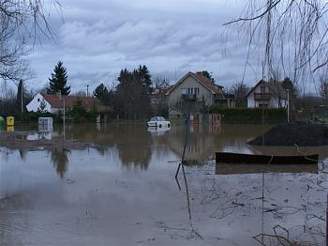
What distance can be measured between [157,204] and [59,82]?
96374mm

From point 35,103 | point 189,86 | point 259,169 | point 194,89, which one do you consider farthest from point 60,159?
point 35,103

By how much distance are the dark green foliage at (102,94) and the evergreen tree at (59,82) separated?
18.1 feet

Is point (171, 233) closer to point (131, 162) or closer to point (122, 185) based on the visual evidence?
point (122, 185)

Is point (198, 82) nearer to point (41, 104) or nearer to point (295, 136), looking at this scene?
point (41, 104)

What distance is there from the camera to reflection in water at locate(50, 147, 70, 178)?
840 inches

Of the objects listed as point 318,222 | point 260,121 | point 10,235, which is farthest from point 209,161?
point 260,121

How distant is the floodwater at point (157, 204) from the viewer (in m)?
9.93

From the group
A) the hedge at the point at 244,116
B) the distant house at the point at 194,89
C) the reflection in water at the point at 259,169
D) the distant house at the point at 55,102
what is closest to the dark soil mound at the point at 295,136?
the reflection in water at the point at 259,169

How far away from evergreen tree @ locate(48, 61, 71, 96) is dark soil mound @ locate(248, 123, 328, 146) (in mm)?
74672

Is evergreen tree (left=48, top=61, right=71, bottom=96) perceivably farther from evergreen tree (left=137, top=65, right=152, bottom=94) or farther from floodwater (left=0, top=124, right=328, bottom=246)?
floodwater (left=0, top=124, right=328, bottom=246)

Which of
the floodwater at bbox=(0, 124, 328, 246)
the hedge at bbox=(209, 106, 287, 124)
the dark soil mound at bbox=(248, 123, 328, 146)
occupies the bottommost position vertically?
the floodwater at bbox=(0, 124, 328, 246)

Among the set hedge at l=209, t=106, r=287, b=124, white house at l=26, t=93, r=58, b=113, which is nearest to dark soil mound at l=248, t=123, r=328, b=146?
hedge at l=209, t=106, r=287, b=124

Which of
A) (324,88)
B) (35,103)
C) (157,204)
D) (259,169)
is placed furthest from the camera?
(35,103)

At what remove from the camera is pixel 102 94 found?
101 metres
